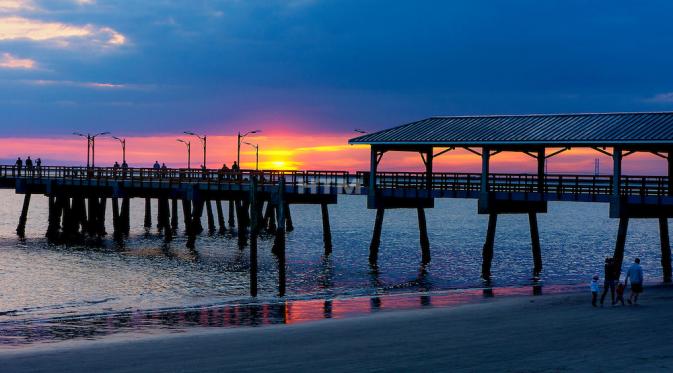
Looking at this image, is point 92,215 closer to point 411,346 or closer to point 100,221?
point 100,221

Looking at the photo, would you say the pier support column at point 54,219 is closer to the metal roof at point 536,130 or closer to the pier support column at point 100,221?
the pier support column at point 100,221

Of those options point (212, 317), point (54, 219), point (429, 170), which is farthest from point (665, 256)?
point (54, 219)

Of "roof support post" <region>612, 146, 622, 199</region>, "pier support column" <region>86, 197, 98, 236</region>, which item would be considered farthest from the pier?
"pier support column" <region>86, 197, 98, 236</region>

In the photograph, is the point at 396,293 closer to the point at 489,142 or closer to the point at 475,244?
the point at 489,142

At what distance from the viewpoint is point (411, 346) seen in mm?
23656

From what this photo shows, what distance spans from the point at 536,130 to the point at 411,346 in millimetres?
27526

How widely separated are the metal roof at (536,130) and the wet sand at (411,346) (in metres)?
14.4

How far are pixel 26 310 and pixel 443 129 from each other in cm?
2695

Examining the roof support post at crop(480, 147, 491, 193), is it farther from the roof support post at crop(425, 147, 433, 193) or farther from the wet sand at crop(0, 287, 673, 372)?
the wet sand at crop(0, 287, 673, 372)

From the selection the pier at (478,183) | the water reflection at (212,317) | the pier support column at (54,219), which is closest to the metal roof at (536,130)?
the pier at (478,183)

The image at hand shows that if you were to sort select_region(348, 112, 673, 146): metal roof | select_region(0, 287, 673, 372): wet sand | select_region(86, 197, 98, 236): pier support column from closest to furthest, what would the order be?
1. select_region(0, 287, 673, 372): wet sand
2. select_region(348, 112, 673, 146): metal roof
3. select_region(86, 197, 98, 236): pier support column

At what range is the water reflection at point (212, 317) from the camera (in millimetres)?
29969

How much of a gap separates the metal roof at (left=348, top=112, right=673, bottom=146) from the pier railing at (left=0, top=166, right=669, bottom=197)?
210cm

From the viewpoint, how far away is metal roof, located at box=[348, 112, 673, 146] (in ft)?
143
